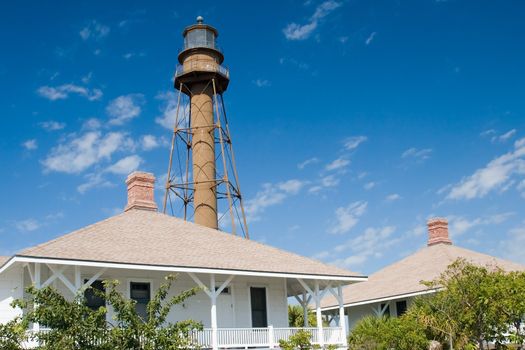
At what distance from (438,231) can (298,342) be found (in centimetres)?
1920

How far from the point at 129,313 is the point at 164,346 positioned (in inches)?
37.2

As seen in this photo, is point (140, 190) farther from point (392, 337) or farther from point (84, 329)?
point (84, 329)

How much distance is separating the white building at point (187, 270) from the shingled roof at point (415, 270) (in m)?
6.41

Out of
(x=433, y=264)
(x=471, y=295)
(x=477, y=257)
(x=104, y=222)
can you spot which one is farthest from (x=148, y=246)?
(x=477, y=257)

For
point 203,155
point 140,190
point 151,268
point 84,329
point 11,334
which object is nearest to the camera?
point 84,329

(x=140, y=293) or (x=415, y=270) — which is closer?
(x=140, y=293)

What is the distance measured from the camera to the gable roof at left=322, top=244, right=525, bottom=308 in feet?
108

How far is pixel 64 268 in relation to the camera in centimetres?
2000

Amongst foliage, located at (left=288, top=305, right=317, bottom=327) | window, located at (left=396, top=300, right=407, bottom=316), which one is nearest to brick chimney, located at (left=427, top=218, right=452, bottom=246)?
window, located at (left=396, top=300, right=407, bottom=316)

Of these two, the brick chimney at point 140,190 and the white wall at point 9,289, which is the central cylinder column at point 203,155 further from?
the white wall at point 9,289

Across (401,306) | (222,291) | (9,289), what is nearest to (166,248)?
(222,291)

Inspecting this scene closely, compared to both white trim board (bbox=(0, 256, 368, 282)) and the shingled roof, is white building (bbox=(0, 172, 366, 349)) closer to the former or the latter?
white trim board (bbox=(0, 256, 368, 282))

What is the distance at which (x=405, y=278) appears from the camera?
113 ft

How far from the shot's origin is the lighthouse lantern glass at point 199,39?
41.0 m
